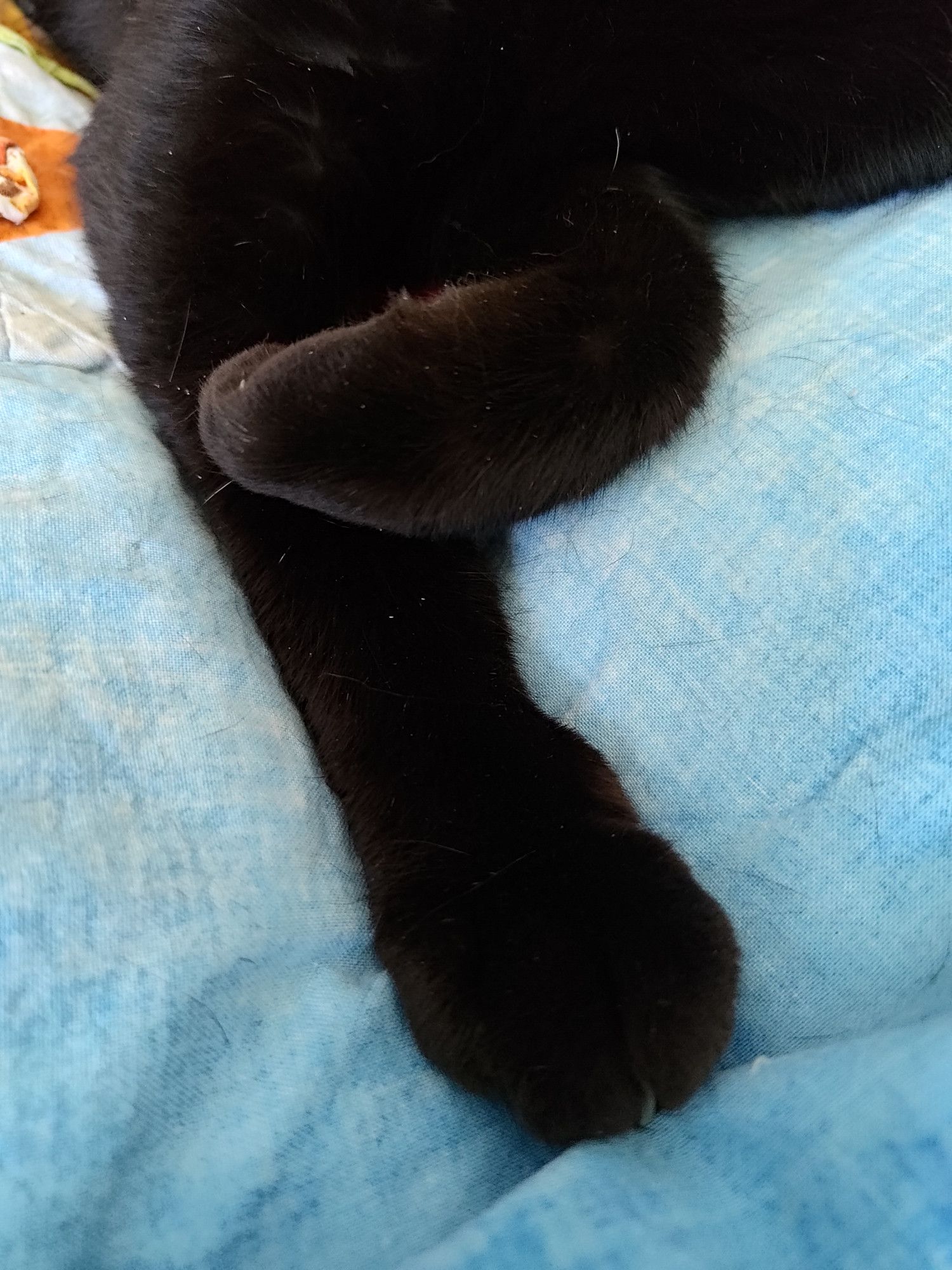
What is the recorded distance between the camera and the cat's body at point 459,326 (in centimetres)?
42

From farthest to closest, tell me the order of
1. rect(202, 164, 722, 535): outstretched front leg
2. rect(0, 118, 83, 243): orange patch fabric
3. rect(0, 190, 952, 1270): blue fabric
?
1. rect(0, 118, 83, 243): orange patch fabric
2. rect(202, 164, 722, 535): outstretched front leg
3. rect(0, 190, 952, 1270): blue fabric

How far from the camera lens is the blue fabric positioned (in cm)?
33

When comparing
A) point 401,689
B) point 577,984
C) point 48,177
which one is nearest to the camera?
point 577,984

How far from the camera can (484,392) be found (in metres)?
0.45

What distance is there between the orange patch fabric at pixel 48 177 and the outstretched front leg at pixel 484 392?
0.42 meters

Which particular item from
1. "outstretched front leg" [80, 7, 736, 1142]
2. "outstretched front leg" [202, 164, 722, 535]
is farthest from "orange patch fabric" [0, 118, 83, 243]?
"outstretched front leg" [202, 164, 722, 535]

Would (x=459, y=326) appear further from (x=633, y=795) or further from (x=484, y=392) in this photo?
(x=633, y=795)

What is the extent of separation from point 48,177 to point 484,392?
607mm

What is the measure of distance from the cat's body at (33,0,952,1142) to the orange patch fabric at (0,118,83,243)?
0.73ft

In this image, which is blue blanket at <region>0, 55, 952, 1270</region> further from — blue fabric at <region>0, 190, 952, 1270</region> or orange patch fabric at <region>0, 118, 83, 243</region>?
orange patch fabric at <region>0, 118, 83, 243</region>

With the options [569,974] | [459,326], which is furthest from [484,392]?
[569,974]

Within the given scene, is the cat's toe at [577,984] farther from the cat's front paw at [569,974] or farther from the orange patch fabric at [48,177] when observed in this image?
the orange patch fabric at [48,177]

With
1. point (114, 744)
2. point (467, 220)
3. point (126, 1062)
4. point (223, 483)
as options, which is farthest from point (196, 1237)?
point (467, 220)

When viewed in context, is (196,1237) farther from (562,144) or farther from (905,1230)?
(562,144)
